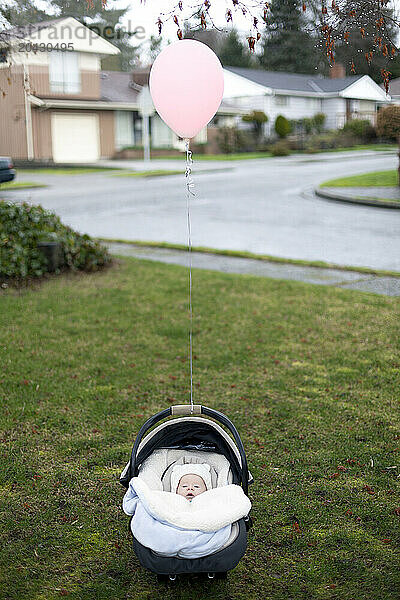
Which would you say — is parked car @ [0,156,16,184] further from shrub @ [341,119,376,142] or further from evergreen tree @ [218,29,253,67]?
evergreen tree @ [218,29,253,67]

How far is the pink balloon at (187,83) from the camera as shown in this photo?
3.46 m

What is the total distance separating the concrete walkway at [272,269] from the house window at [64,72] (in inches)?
961

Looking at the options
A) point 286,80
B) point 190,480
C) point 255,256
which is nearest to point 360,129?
point 286,80

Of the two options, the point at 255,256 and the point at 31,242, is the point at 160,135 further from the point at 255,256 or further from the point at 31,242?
the point at 31,242

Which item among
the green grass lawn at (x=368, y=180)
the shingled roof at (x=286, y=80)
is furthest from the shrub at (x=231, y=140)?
the green grass lawn at (x=368, y=180)

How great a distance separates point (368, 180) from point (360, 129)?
11542 millimetres

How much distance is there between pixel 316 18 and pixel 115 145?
33144mm

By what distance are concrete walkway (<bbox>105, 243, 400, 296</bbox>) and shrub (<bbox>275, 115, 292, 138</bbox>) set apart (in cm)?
3035

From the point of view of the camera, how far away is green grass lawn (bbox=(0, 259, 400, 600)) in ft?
9.61

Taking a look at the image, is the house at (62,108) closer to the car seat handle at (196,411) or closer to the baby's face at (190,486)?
the car seat handle at (196,411)

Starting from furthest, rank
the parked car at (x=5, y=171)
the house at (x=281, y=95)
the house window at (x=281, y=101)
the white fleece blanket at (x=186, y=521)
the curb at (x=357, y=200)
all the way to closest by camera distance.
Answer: the house window at (x=281, y=101), the house at (x=281, y=95), the parked car at (x=5, y=171), the curb at (x=357, y=200), the white fleece blanket at (x=186, y=521)

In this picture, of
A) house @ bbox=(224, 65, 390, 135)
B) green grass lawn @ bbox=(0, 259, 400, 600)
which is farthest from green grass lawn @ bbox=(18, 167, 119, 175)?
green grass lawn @ bbox=(0, 259, 400, 600)

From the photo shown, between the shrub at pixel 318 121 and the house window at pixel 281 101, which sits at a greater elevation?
the house window at pixel 281 101

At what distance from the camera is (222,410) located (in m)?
4.54
